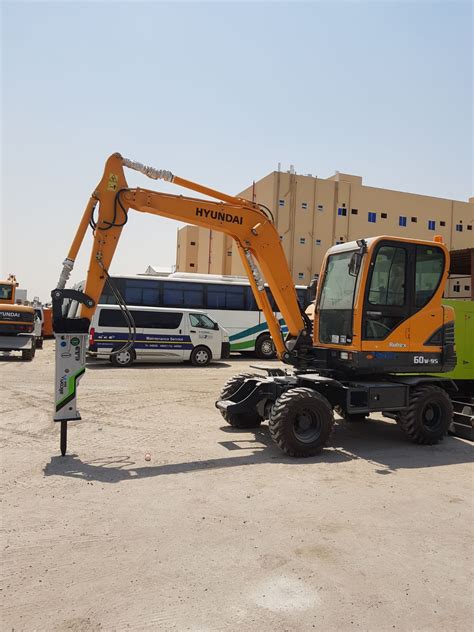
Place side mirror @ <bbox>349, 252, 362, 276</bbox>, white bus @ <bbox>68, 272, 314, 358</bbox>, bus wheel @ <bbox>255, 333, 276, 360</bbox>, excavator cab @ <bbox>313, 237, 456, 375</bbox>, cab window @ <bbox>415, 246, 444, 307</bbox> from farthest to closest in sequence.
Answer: bus wheel @ <bbox>255, 333, 276, 360</bbox>
white bus @ <bbox>68, 272, 314, 358</bbox>
cab window @ <bbox>415, 246, 444, 307</bbox>
excavator cab @ <bbox>313, 237, 456, 375</bbox>
side mirror @ <bbox>349, 252, 362, 276</bbox>

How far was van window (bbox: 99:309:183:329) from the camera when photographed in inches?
664

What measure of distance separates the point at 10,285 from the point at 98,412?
1248 cm

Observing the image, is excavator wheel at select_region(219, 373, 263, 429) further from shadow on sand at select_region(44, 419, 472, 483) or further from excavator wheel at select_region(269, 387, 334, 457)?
excavator wheel at select_region(269, 387, 334, 457)

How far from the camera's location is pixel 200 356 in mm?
18172

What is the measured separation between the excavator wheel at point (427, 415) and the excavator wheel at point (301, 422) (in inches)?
54.1

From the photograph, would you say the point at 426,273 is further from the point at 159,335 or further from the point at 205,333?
the point at 159,335

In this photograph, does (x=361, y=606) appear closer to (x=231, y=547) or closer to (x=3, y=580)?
(x=231, y=547)

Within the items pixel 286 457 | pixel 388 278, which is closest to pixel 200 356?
pixel 388 278

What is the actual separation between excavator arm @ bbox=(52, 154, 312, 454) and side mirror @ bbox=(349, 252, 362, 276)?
1392mm

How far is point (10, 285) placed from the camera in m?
19.7

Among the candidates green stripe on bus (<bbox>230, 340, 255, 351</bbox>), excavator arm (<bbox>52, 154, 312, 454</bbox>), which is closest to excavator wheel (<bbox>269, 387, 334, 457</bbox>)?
excavator arm (<bbox>52, 154, 312, 454</bbox>)

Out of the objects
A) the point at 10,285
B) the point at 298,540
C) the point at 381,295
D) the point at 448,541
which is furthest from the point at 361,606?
the point at 10,285

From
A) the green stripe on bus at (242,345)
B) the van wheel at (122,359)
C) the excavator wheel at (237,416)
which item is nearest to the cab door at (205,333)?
the van wheel at (122,359)

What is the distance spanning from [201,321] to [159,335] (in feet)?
5.31
